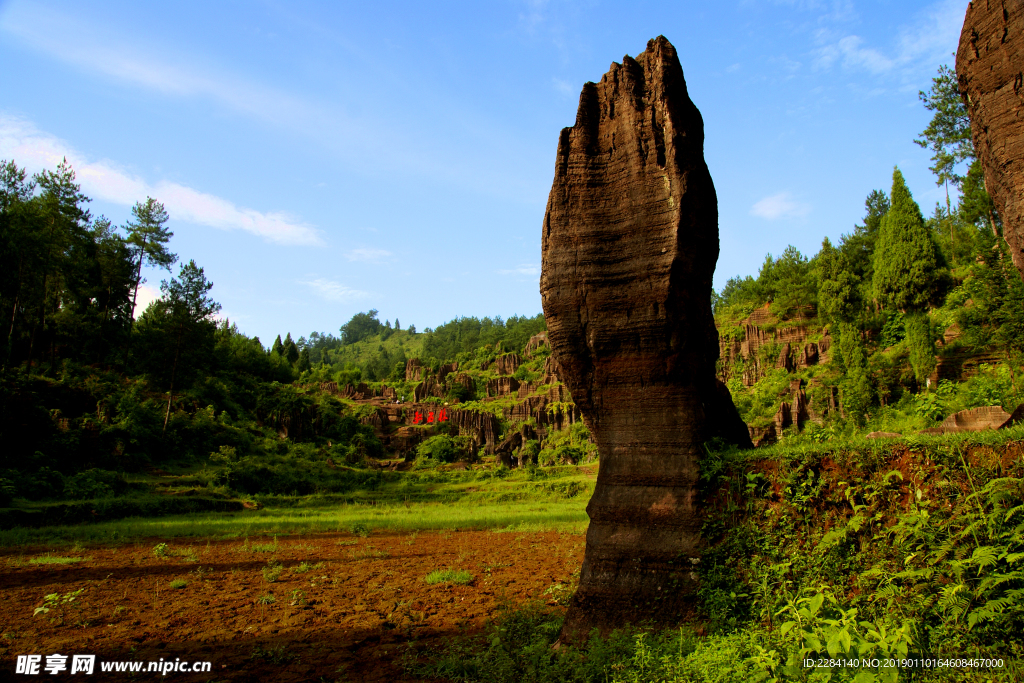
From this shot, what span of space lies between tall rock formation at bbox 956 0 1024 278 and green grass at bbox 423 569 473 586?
9.06 metres

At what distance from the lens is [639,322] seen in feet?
22.4

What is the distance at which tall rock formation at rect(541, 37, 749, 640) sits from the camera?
6.35 m

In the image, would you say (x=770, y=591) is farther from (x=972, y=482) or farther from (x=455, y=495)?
(x=455, y=495)

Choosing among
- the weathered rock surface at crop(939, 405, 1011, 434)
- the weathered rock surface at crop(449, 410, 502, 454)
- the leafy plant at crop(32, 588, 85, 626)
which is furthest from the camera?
the weathered rock surface at crop(449, 410, 502, 454)

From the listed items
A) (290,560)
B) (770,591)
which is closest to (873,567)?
(770,591)

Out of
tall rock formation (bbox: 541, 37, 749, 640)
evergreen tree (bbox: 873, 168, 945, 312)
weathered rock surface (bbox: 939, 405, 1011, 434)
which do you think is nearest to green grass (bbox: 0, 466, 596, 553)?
tall rock formation (bbox: 541, 37, 749, 640)

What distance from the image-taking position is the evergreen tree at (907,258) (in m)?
32.6

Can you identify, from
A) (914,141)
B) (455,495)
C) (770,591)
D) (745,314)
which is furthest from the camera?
(745,314)

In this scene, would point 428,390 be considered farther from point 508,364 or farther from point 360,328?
point 360,328

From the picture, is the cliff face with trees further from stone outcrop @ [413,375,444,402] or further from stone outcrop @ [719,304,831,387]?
stone outcrop @ [413,375,444,402]

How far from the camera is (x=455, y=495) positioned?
29.7m

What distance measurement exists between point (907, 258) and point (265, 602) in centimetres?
3768

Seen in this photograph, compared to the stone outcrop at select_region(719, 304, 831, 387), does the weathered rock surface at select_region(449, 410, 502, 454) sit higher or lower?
lower

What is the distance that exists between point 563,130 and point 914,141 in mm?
41451
